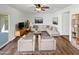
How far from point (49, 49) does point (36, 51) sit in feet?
0.91

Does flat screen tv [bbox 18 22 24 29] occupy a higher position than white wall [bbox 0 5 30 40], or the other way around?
white wall [bbox 0 5 30 40]

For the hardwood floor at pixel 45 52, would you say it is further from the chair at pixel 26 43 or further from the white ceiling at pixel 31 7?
the white ceiling at pixel 31 7

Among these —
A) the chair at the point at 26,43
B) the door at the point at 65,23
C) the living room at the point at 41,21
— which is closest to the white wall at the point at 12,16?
the living room at the point at 41,21

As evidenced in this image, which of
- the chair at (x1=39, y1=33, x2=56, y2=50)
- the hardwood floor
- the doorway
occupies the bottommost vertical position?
the hardwood floor

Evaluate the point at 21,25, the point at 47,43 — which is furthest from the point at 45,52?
the point at 21,25

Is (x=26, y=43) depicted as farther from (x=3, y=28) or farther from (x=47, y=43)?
(x=3, y=28)

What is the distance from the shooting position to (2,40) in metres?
3.38

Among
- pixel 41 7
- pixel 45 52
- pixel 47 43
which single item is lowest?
pixel 45 52

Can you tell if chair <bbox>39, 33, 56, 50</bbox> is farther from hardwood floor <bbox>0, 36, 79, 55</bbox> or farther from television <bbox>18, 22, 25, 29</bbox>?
television <bbox>18, 22, 25, 29</bbox>

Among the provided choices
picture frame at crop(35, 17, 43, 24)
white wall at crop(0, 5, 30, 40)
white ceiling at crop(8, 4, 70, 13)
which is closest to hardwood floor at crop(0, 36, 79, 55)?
white wall at crop(0, 5, 30, 40)

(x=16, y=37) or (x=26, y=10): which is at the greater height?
(x=26, y=10)
